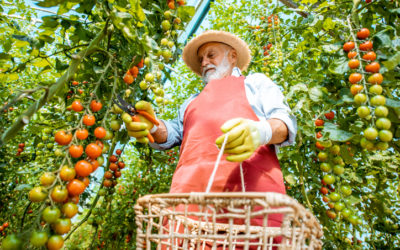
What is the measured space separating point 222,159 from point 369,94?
727mm

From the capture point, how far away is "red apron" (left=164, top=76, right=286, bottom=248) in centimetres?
117

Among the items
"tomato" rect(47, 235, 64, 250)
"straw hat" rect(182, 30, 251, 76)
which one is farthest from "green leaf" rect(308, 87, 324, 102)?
"tomato" rect(47, 235, 64, 250)

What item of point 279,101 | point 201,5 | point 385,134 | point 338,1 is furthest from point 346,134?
point 201,5

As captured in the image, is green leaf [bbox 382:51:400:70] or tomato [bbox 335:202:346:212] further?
tomato [bbox 335:202:346:212]

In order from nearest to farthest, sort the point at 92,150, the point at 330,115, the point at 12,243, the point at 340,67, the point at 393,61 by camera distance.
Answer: the point at 12,243 < the point at 92,150 < the point at 393,61 < the point at 340,67 < the point at 330,115

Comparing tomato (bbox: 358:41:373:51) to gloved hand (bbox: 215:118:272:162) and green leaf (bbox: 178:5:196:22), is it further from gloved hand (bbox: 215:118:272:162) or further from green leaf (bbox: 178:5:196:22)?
green leaf (bbox: 178:5:196:22)

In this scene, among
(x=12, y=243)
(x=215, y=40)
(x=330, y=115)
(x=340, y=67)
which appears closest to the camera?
(x=12, y=243)

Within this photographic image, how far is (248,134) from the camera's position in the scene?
3.33 ft

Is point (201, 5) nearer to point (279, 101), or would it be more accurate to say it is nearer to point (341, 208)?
point (279, 101)

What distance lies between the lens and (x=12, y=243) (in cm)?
68

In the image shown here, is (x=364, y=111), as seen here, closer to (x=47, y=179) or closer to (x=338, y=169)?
(x=338, y=169)

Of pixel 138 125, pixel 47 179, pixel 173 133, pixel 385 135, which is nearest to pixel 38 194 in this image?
pixel 47 179

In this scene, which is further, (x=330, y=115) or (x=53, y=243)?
(x=330, y=115)

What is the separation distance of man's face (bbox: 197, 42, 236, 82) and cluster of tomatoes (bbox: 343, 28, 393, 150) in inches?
31.2
